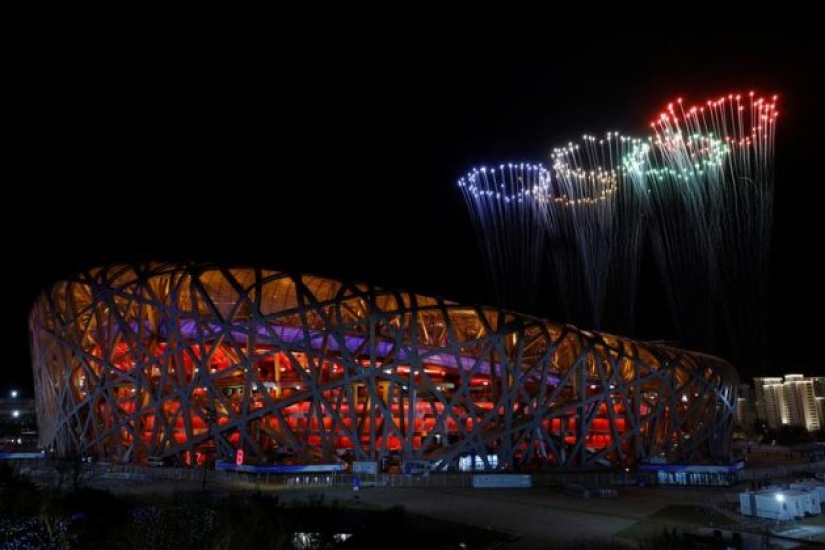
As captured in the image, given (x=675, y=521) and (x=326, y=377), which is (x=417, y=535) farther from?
(x=326, y=377)

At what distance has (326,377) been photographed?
162ft

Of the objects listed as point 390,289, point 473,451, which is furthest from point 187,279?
point 473,451

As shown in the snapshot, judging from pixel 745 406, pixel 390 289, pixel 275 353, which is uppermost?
pixel 390 289

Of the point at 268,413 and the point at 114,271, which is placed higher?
the point at 114,271

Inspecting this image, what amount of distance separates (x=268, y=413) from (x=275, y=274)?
10.3 metres

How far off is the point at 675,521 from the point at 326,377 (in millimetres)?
29662

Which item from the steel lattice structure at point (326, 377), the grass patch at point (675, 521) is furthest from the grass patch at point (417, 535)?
the steel lattice structure at point (326, 377)

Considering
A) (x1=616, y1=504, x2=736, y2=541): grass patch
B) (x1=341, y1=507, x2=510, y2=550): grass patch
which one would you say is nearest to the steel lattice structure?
(x1=616, y1=504, x2=736, y2=541): grass patch

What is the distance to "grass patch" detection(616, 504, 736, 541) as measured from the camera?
894 inches

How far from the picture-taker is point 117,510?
22.6m

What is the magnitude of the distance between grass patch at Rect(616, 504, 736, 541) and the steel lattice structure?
18.5 meters

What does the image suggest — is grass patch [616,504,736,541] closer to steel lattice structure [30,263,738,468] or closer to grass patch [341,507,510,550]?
grass patch [341,507,510,550]

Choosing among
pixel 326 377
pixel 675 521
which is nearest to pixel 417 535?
pixel 675 521

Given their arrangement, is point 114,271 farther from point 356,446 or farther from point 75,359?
point 356,446
